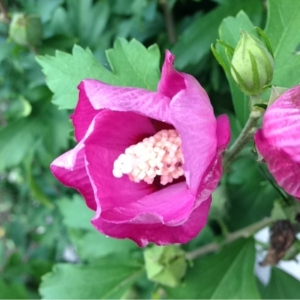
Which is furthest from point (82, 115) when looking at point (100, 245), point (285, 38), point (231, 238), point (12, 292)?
point (12, 292)

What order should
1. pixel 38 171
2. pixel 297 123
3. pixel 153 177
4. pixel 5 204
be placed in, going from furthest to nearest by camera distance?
pixel 5 204, pixel 38 171, pixel 153 177, pixel 297 123

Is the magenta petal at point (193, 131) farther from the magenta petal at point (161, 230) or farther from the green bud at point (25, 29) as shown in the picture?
the green bud at point (25, 29)

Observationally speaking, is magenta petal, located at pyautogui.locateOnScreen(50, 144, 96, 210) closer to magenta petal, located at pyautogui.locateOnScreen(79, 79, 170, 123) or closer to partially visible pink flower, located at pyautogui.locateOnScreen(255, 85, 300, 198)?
magenta petal, located at pyautogui.locateOnScreen(79, 79, 170, 123)

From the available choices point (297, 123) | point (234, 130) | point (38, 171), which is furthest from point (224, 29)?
point (38, 171)

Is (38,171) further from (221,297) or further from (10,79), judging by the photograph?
(221,297)

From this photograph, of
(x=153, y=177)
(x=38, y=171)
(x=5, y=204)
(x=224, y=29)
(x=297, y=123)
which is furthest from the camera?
(x=5, y=204)

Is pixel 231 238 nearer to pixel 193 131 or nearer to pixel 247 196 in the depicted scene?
pixel 247 196

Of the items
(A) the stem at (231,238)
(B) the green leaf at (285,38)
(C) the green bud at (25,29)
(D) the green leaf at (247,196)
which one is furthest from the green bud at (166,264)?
(C) the green bud at (25,29)
